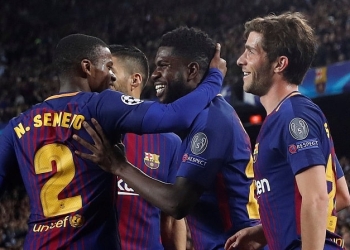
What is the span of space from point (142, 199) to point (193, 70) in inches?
30.9

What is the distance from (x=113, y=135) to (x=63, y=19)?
19.8 meters

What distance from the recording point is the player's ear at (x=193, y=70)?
3629 mm

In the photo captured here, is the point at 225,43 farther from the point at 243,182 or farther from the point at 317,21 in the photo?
the point at 243,182

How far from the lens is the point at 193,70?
3635 mm

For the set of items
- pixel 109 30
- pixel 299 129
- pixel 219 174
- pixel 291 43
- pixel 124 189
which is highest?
pixel 109 30

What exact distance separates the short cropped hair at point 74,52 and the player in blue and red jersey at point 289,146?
74 cm

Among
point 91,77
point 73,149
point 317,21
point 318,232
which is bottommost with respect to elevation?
point 318,232

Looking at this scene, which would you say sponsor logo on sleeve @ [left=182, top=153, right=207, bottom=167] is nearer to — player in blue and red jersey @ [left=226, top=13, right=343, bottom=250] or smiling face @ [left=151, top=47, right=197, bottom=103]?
player in blue and red jersey @ [left=226, top=13, right=343, bottom=250]

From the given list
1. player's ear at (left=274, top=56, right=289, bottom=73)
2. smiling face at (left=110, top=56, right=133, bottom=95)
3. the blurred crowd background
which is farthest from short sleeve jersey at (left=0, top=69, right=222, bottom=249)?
the blurred crowd background

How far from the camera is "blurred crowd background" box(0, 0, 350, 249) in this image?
1376 cm

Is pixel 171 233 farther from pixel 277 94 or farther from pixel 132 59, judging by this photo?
pixel 277 94

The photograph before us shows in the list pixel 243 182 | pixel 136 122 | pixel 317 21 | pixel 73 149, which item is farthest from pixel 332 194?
pixel 317 21

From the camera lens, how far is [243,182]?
11.2 feet

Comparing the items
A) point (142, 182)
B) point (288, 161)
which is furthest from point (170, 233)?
point (288, 161)
